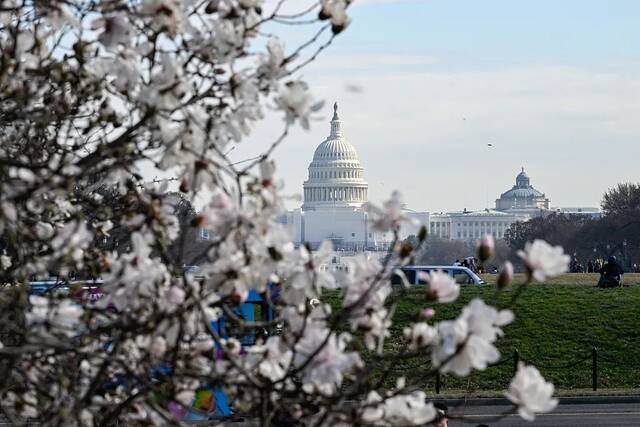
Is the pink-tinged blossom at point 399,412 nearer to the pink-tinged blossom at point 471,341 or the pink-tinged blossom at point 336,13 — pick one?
the pink-tinged blossom at point 471,341

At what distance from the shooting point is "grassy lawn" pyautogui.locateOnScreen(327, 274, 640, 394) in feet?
78.8

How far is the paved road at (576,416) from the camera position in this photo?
18.7 meters

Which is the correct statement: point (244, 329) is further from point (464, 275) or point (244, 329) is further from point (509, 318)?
point (464, 275)

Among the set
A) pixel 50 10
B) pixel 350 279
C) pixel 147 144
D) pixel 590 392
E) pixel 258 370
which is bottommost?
pixel 590 392

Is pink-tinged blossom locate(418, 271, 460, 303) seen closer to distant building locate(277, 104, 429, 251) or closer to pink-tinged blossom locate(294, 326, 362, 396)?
pink-tinged blossom locate(294, 326, 362, 396)

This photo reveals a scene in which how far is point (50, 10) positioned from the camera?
470 cm

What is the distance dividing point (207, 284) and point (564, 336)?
23.0 m

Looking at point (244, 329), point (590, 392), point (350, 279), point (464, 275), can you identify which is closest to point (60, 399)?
point (244, 329)

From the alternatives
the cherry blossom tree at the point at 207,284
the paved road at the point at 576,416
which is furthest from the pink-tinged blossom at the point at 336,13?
the paved road at the point at 576,416

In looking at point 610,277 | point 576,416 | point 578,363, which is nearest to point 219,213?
point 576,416

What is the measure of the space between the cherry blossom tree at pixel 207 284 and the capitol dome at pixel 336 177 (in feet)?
564

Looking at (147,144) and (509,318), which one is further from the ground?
(147,144)

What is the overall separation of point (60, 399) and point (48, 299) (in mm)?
412

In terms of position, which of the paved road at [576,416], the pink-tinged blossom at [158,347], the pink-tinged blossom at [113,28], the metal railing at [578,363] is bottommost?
the paved road at [576,416]
